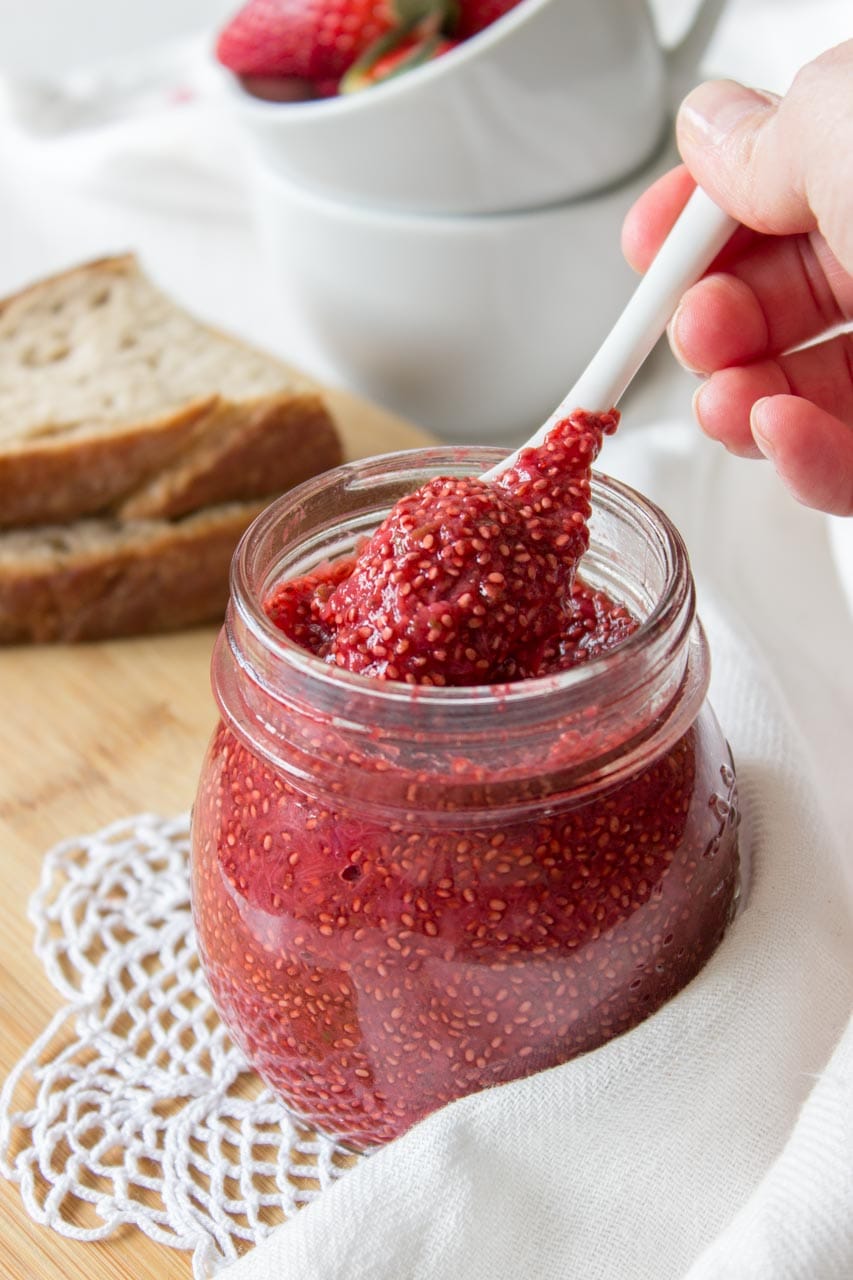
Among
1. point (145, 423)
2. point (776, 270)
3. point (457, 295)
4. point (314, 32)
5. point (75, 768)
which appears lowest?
point (75, 768)

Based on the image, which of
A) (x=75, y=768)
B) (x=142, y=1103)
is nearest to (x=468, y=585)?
(x=142, y=1103)

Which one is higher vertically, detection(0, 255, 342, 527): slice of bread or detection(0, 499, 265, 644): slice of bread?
detection(0, 255, 342, 527): slice of bread

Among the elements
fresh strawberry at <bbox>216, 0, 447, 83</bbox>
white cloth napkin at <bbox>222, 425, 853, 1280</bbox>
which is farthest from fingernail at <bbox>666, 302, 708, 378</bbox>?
fresh strawberry at <bbox>216, 0, 447, 83</bbox>

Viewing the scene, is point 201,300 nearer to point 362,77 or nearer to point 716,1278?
point 362,77

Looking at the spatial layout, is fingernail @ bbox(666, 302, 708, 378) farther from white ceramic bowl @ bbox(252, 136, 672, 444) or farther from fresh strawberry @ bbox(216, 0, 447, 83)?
fresh strawberry @ bbox(216, 0, 447, 83)

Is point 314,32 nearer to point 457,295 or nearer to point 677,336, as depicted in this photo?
point 457,295

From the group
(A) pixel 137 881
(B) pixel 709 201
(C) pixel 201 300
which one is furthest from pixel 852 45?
(C) pixel 201 300
